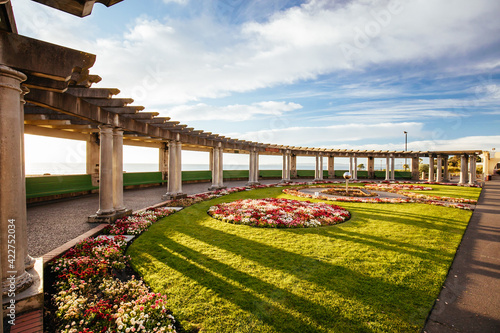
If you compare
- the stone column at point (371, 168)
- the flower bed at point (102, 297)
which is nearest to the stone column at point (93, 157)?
the flower bed at point (102, 297)

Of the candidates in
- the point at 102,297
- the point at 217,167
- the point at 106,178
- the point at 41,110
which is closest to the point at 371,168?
the point at 217,167

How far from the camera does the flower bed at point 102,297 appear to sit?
134 inches

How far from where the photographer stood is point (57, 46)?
4.05 meters

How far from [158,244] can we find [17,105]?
447 centimetres

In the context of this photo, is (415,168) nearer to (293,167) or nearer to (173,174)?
(293,167)

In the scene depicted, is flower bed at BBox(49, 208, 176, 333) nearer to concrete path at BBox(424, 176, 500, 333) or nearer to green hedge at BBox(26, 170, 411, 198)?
concrete path at BBox(424, 176, 500, 333)

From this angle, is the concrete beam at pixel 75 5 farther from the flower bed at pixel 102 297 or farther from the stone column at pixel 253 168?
the stone column at pixel 253 168

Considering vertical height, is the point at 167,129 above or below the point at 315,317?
above

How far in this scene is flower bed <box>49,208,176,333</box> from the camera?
134 inches

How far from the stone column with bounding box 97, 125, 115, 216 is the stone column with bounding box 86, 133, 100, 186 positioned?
963cm

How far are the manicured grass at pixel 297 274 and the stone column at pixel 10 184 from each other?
6.66ft

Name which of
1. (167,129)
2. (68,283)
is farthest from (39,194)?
(68,283)

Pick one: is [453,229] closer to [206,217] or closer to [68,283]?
[206,217]

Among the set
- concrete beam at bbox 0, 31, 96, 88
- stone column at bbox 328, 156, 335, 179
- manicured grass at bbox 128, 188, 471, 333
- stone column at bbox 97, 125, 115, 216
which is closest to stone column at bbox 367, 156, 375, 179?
stone column at bbox 328, 156, 335, 179
